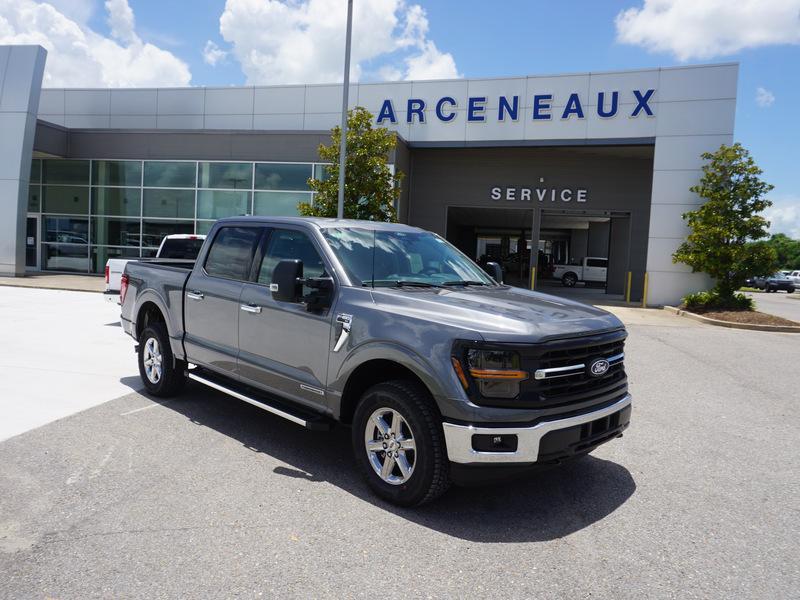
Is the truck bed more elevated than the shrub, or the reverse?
the truck bed

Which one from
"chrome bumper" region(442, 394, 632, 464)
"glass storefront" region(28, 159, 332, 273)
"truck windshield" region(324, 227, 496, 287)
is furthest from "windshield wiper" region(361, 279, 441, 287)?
"glass storefront" region(28, 159, 332, 273)

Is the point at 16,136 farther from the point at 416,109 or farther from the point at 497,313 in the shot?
the point at 497,313

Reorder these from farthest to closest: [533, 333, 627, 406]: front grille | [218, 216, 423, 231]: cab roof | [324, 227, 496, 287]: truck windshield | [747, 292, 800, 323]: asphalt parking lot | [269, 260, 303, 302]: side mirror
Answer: [747, 292, 800, 323]: asphalt parking lot, [218, 216, 423, 231]: cab roof, [324, 227, 496, 287]: truck windshield, [269, 260, 303, 302]: side mirror, [533, 333, 627, 406]: front grille

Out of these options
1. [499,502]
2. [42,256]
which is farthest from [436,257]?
[42,256]

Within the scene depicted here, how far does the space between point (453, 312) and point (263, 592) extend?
1.89 meters

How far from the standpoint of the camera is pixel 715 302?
18.4 metres

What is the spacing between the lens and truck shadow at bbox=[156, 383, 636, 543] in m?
3.75

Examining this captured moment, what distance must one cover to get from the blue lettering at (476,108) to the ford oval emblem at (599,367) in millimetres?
20388

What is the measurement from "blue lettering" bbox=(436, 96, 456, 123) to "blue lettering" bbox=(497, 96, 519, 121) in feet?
5.90

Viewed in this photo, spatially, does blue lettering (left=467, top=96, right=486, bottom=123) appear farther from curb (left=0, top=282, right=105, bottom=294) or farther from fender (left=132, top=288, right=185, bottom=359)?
fender (left=132, top=288, right=185, bottom=359)

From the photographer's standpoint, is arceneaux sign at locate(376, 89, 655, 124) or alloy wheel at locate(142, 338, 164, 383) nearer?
alloy wheel at locate(142, 338, 164, 383)

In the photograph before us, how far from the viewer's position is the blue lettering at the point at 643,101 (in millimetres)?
21172

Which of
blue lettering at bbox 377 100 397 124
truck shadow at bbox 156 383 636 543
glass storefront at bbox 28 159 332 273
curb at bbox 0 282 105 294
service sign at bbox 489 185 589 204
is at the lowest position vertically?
curb at bbox 0 282 105 294

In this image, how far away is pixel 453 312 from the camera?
3.83 m
